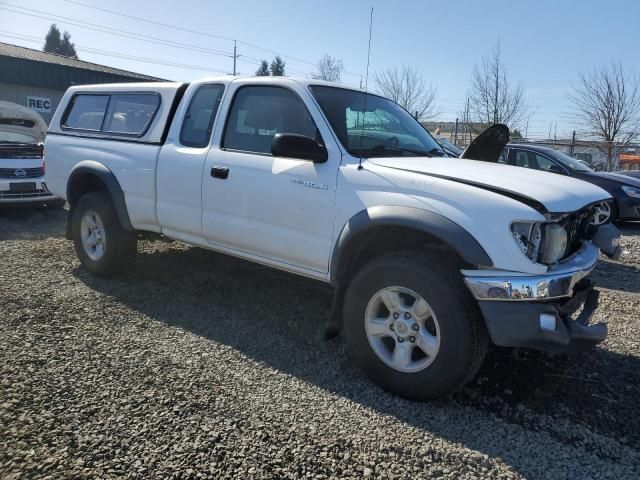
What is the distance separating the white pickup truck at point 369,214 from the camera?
2822 millimetres

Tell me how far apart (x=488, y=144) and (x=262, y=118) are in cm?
188

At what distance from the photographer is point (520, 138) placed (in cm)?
2295

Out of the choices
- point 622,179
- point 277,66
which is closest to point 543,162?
point 622,179

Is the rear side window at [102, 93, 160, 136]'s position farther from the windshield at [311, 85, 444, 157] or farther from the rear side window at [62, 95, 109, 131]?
the windshield at [311, 85, 444, 157]

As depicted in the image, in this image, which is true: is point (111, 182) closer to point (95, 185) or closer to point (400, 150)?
point (95, 185)

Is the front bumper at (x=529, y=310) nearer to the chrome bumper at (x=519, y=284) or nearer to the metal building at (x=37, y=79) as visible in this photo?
the chrome bumper at (x=519, y=284)

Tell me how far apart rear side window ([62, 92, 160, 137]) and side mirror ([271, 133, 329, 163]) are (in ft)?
6.44

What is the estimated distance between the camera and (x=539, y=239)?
2.82 meters

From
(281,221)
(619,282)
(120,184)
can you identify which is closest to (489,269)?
(281,221)

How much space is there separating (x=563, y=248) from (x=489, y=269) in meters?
0.52

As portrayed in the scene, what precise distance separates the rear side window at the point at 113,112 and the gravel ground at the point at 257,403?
1.65m

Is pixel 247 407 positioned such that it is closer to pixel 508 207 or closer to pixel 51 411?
pixel 51 411

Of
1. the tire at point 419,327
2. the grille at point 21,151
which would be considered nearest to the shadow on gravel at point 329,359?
the tire at point 419,327

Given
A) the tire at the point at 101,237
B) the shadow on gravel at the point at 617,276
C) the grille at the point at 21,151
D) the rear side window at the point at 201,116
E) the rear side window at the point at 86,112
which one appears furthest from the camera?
the grille at the point at 21,151
